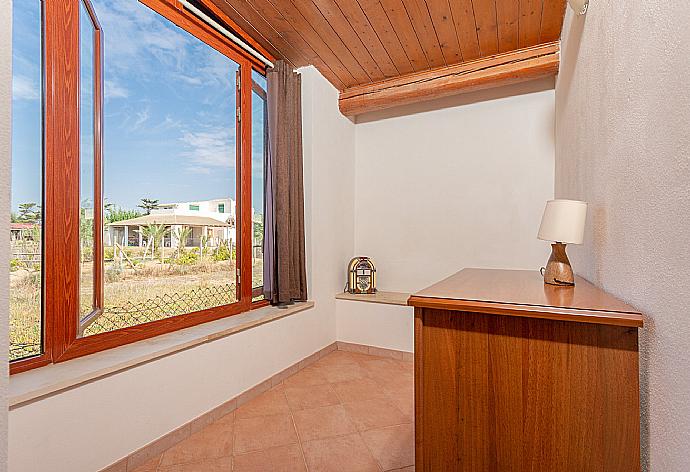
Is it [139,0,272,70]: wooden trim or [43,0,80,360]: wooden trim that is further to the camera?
[139,0,272,70]: wooden trim

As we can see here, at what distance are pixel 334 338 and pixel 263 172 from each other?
1.66 m

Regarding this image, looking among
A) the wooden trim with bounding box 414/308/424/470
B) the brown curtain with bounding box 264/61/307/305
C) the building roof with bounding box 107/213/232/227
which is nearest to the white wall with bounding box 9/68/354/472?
the brown curtain with bounding box 264/61/307/305

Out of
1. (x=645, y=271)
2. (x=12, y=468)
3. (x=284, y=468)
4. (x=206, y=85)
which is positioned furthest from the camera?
(x=206, y=85)

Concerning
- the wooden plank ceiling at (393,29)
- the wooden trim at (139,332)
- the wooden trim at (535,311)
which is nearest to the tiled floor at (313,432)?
the wooden trim at (139,332)

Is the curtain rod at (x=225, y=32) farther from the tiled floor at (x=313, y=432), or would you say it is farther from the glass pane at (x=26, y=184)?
the tiled floor at (x=313, y=432)

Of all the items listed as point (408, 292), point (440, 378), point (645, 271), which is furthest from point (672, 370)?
point (408, 292)

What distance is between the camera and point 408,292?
12.3ft

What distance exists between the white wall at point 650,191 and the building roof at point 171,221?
6.95ft

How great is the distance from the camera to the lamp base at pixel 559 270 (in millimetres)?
1552

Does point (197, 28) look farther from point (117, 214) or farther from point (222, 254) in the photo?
point (222, 254)

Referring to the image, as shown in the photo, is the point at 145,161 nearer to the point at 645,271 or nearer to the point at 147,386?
the point at 147,386

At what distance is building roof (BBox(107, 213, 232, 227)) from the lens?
2.03 meters

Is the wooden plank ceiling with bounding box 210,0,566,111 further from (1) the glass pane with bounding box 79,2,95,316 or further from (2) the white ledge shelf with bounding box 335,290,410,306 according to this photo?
(2) the white ledge shelf with bounding box 335,290,410,306

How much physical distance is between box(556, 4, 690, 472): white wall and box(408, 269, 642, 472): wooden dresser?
67 mm
